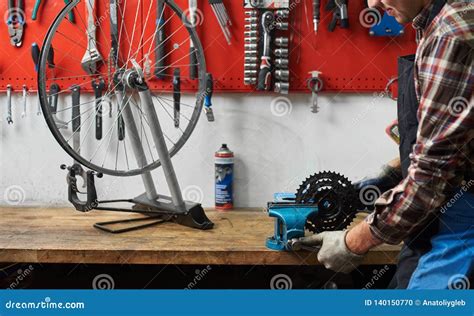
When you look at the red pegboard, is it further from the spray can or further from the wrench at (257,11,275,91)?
the spray can

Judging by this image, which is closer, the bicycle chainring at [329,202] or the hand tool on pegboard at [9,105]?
the bicycle chainring at [329,202]

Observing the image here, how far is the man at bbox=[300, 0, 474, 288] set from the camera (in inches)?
36.2

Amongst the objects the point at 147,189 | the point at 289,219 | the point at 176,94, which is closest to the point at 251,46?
the point at 176,94

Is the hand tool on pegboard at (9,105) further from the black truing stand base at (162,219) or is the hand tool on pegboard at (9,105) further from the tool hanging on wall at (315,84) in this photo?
the tool hanging on wall at (315,84)

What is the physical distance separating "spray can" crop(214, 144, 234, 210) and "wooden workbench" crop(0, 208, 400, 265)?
0.70 feet

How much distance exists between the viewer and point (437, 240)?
1.08m

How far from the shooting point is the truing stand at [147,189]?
60.9 inches

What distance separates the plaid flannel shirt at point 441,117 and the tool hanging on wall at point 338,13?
0.71 m

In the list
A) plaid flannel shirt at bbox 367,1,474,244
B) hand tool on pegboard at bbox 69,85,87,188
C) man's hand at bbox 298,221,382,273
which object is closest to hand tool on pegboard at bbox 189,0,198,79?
hand tool on pegboard at bbox 69,85,87,188

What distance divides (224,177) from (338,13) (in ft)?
2.21

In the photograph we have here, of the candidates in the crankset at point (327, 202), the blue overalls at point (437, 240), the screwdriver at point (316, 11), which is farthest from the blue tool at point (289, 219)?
the screwdriver at point (316, 11)
